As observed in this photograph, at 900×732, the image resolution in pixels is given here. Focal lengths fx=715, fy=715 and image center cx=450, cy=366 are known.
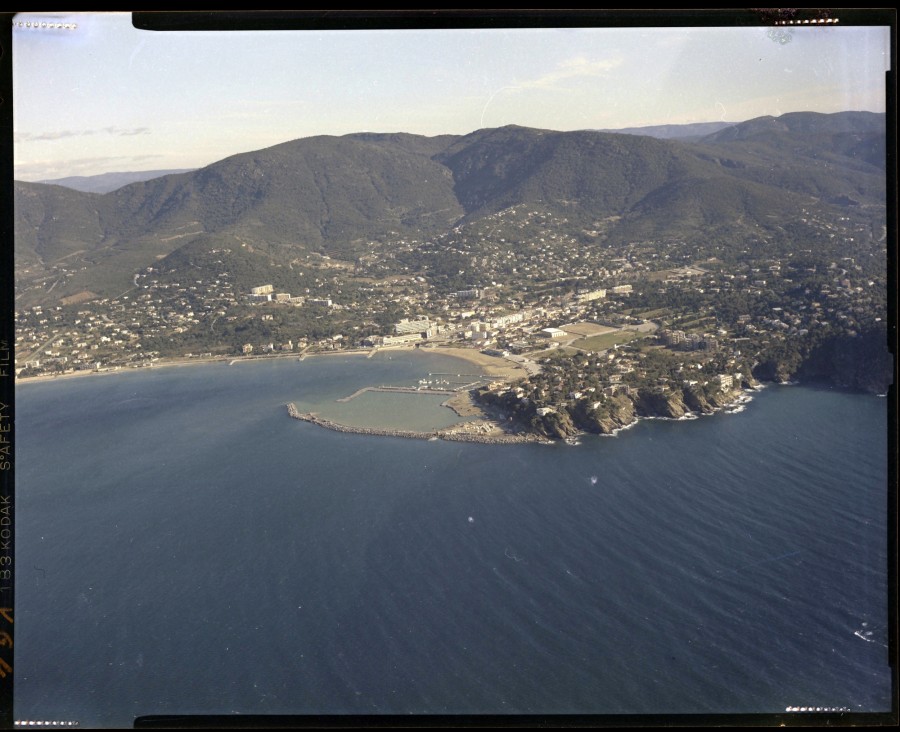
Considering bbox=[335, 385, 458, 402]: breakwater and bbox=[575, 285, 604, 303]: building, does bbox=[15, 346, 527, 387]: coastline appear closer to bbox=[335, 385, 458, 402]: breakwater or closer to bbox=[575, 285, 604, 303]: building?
bbox=[335, 385, 458, 402]: breakwater

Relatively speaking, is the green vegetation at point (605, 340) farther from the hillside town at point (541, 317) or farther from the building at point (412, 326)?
the building at point (412, 326)

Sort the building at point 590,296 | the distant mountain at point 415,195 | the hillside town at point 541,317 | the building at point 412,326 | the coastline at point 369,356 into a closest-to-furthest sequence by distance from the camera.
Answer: the hillside town at point 541,317
the coastline at point 369,356
the building at point 590,296
the building at point 412,326
the distant mountain at point 415,195

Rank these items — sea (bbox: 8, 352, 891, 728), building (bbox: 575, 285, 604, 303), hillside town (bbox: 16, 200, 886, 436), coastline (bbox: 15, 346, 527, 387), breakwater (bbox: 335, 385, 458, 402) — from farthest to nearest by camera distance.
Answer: building (bbox: 575, 285, 604, 303) < breakwater (bbox: 335, 385, 458, 402) < coastline (bbox: 15, 346, 527, 387) < hillside town (bbox: 16, 200, 886, 436) < sea (bbox: 8, 352, 891, 728)

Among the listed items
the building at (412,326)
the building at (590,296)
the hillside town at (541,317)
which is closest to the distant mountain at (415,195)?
the hillside town at (541,317)

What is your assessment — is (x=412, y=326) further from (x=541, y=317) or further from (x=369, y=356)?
(x=541, y=317)

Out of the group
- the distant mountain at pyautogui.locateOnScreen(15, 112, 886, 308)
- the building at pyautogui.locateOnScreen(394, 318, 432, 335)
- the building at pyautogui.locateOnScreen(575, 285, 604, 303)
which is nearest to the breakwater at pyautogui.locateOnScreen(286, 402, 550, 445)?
the building at pyautogui.locateOnScreen(394, 318, 432, 335)

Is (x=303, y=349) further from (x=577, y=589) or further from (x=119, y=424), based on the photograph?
(x=577, y=589)

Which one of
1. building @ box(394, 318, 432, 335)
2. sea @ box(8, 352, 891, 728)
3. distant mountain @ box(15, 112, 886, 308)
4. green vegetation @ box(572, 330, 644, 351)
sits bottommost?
sea @ box(8, 352, 891, 728)

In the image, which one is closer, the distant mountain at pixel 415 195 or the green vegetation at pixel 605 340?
the green vegetation at pixel 605 340
